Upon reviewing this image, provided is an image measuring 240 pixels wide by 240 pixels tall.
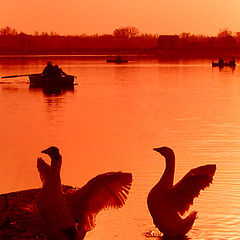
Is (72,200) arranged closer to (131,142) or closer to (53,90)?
(131,142)

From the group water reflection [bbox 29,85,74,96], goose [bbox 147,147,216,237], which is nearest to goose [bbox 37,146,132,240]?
goose [bbox 147,147,216,237]

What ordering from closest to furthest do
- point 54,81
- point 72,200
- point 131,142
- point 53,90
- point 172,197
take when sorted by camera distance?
1. point 72,200
2. point 172,197
3. point 131,142
4. point 54,81
5. point 53,90

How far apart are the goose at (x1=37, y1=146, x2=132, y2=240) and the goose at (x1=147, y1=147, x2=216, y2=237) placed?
1.55 ft

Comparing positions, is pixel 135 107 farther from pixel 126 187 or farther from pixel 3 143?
pixel 126 187

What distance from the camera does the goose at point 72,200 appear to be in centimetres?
760

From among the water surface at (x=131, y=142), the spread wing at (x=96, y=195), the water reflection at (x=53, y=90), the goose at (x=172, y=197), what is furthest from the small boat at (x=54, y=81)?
the spread wing at (x=96, y=195)

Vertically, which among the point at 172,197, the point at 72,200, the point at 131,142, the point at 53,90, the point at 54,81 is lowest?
the point at 53,90

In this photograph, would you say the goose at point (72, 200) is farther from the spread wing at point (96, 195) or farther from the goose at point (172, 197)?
the goose at point (172, 197)

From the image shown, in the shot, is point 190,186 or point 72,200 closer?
point 72,200

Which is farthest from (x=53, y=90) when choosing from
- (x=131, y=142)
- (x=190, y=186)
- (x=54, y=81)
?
(x=190, y=186)

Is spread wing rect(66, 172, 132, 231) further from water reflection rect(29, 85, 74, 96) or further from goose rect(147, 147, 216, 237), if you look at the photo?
water reflection rect(29, 85, 74, 96)

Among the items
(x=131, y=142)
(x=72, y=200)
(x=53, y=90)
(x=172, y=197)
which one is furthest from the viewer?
(x=53, y=90)

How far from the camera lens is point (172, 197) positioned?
8.43 m

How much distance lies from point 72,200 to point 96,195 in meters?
0.32
